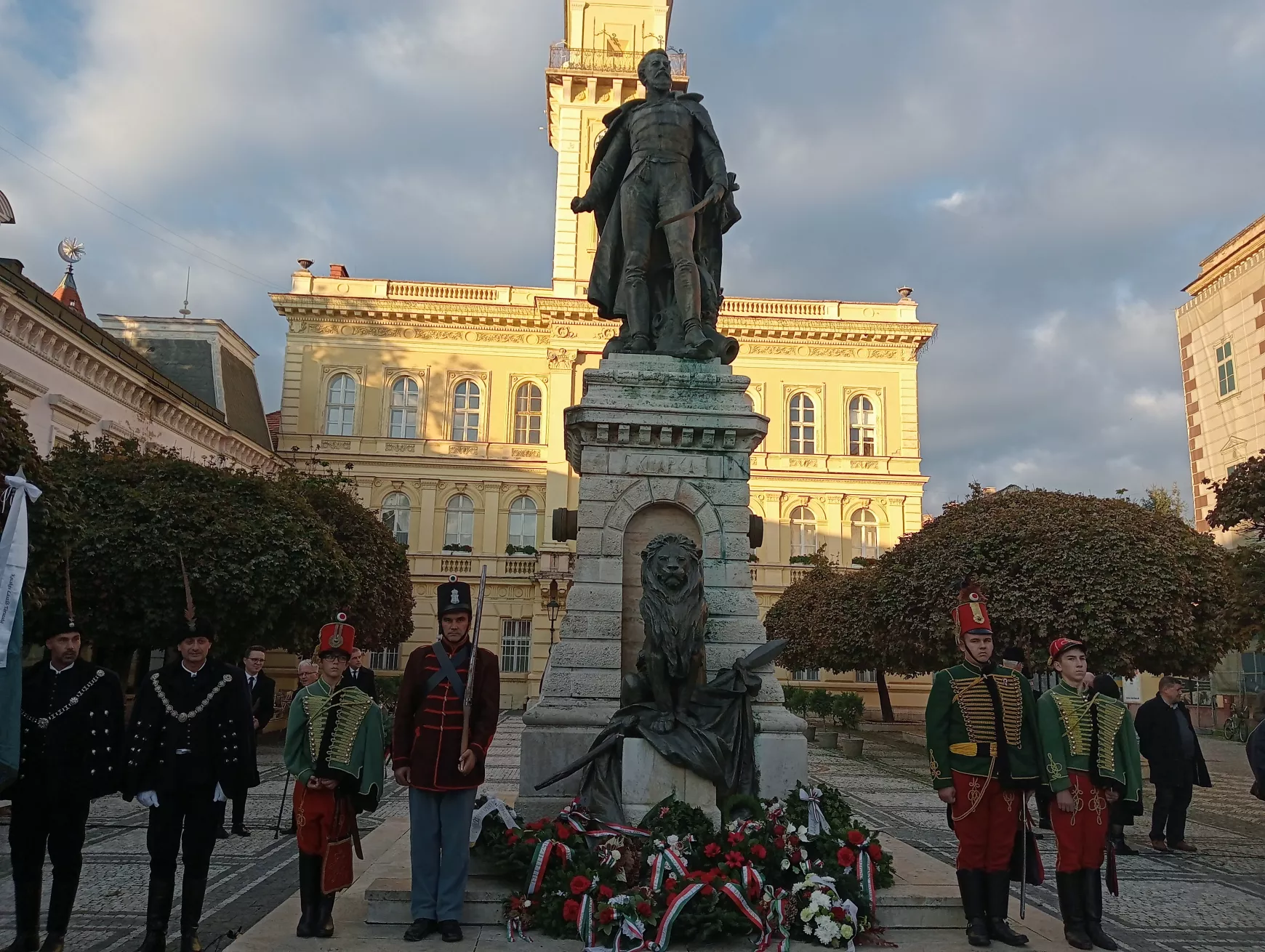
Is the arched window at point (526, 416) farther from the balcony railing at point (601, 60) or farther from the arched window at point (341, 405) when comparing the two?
the balcony railing at point (601, 60)

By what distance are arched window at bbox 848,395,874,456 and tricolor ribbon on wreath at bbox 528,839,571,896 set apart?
3590 cm

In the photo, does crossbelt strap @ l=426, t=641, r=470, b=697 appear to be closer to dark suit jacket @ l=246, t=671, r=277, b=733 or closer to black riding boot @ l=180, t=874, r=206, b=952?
black riding boot @ l=180, t=874, r=206, b=952

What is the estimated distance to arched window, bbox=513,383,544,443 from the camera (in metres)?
39.4

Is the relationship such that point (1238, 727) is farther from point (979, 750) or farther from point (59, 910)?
point (59, 910)

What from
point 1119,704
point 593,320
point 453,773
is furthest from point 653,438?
point 593,320

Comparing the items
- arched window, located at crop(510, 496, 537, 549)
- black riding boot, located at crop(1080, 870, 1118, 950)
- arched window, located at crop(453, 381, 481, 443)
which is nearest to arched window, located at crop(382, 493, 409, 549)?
arched window, located at crop(453, 381, 481, 443)

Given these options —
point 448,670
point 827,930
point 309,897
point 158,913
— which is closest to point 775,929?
point 827,930

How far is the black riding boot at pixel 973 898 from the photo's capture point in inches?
211

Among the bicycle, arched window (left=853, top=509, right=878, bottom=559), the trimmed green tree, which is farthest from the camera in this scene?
arched window (left=853, top=509, right=878, bottom=559)

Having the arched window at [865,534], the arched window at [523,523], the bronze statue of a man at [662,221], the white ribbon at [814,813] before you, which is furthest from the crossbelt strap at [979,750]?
the arched window at [865,534]

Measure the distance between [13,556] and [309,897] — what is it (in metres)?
2.44

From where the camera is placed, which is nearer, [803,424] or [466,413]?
[466,413]

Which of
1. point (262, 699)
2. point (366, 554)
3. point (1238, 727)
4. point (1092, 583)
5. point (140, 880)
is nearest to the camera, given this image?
point (140, 880)

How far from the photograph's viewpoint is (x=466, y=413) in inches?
1555
